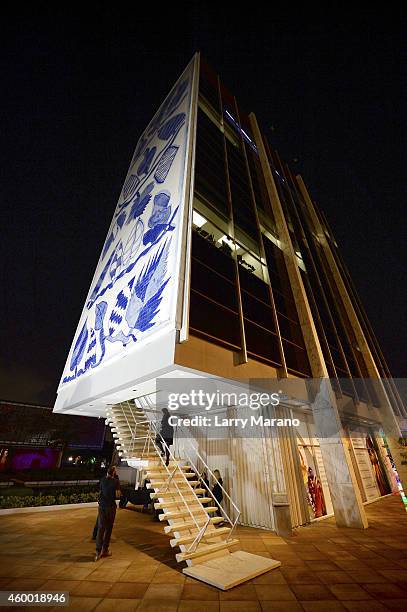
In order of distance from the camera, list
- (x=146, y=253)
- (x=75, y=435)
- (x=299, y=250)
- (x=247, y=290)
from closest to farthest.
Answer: (x=146, y=253) → (x=247, y=290) → (x=299, y=250) → (x=75, y=435)

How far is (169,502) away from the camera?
23.8 ft

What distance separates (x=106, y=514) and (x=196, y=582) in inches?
101

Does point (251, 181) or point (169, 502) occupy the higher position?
point (251, 181)

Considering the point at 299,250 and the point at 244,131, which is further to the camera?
the point at 244,131

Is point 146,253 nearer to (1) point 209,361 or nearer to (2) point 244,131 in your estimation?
A: (1) point 209,361

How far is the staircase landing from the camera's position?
188 inches

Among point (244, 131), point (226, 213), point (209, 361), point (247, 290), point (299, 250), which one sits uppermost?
point (244, 131)

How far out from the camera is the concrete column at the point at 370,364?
15863mm

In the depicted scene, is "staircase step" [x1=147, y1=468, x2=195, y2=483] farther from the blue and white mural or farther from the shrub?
the shrub

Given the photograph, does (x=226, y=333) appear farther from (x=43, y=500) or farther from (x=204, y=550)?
(x=43, y=500)

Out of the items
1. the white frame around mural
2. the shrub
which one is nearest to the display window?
the white frame around mural

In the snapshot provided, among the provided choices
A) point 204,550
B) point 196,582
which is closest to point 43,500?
point 204,550

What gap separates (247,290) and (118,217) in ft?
31.7

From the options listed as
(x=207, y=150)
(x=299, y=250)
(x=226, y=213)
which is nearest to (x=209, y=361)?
(x=226, y=213)
